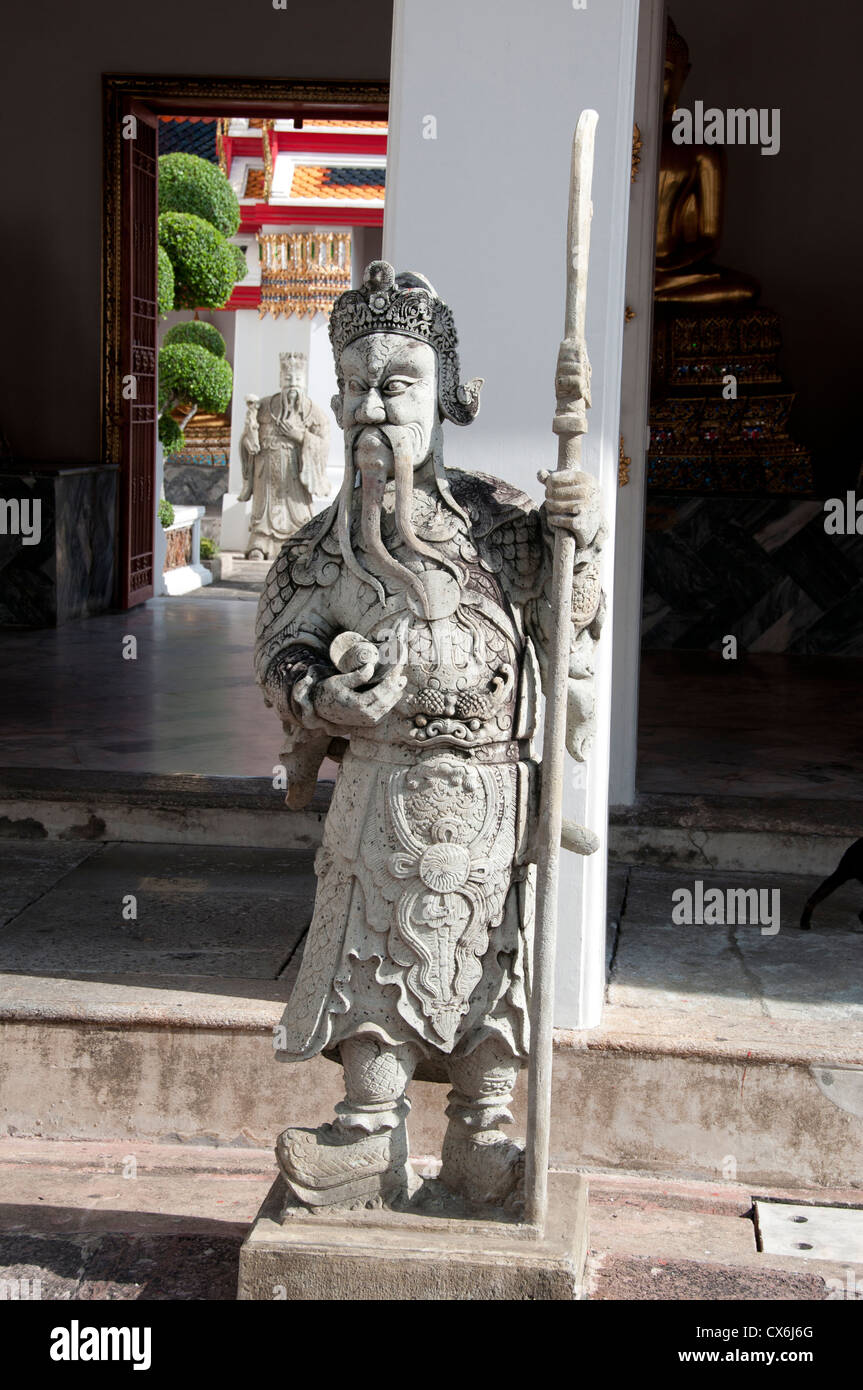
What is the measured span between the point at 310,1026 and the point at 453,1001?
0.27 m

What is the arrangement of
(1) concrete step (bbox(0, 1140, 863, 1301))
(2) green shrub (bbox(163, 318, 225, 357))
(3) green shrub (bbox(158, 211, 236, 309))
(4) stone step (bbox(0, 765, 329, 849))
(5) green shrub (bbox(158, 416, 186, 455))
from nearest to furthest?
1. (1) concrete step (bbox(0, 1140, 863, 1301))
2. (4) stone step (bbox(0, 765, 329, 849))
3. (5) green shrub (bbox(158, 416, 186, 455))
4. (3) green shrub (bbox(158, 211, 236, 309))
5. (2) green shrub (bbox(163, 318, 225, 357))

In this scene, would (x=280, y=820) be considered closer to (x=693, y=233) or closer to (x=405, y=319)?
(x=405, y=319)

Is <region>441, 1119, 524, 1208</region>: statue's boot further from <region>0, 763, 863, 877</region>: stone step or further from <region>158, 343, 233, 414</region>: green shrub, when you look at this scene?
<region>158, 343, 233, 414</region>: green shrub

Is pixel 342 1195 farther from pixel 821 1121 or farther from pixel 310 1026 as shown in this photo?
pixel 821 1121

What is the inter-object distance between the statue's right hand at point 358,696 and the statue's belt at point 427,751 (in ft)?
0.32

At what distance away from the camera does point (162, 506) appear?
13195mm

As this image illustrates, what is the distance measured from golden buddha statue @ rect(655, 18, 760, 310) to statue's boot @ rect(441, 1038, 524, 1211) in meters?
7.17

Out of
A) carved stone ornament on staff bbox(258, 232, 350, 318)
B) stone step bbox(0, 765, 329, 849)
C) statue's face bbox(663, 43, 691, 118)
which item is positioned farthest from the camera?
carved stone ornament on staff bbox(258, 232, 350, 318)

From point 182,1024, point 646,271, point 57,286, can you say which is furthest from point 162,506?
point 182,1024

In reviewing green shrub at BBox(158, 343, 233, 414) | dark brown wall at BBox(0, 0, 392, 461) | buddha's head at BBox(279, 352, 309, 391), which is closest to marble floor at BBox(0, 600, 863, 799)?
dark brown wall at BBox(0, 0, 392, 461)

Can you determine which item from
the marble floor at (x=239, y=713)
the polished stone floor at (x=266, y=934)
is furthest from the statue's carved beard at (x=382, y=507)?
the marble floor at (x=239, y=713)

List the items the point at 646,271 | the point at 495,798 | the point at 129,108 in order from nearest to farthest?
1. the point at 495,798
2. the point at 646,271
3. the point at 129,108

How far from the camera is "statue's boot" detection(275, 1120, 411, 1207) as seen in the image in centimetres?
294

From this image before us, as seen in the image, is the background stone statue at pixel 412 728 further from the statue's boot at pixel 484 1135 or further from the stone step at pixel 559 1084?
the stone step at pixel 559 1084
